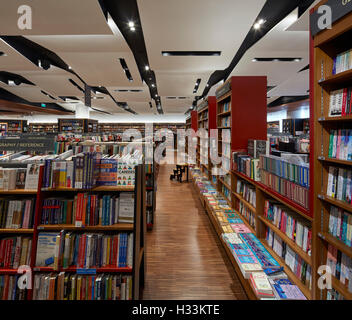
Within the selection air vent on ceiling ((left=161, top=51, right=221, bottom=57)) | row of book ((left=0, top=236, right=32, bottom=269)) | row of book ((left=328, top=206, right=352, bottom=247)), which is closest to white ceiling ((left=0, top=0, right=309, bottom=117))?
A: air vent on ceiling ((left=161, top=51, right=221, bottom=57))

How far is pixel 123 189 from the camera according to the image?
193cm

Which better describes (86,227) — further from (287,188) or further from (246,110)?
(246,110)

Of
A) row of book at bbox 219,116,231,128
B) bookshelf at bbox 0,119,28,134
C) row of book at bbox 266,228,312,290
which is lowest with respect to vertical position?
row of book at bbox 266,228,312,290

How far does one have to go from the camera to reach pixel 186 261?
9.59 ft

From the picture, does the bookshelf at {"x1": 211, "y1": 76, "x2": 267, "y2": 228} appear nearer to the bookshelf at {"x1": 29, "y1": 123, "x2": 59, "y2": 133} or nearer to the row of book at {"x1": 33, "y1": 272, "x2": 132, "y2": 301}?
the row of book at {"x1": 33, "y1": 272, "x2": 132, "y2": 301}

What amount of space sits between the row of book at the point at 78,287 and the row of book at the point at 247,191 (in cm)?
205

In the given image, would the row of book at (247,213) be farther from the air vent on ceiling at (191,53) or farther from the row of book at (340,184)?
the air vent on ceiling at (191,53)

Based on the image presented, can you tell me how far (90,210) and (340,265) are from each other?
2.09 metres

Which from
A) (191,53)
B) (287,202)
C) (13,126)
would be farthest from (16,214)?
(13,126)

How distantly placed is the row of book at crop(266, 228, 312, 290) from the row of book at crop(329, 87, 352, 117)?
1.34 m

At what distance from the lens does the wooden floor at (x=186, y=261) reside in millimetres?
2340

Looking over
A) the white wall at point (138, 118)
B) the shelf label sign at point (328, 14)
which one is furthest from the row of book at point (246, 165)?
the white wall at point (138, 118)

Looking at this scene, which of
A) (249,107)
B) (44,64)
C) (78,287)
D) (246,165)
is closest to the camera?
(78,287)

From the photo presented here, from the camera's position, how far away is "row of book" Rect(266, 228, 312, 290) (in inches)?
72.3
